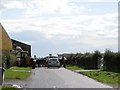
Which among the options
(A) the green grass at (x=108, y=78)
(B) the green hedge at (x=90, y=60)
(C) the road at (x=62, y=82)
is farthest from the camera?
(B) the green hedge at (x=90, y=60)

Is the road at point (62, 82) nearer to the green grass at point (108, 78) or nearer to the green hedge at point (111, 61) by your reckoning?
the green grass at point (108, 78)

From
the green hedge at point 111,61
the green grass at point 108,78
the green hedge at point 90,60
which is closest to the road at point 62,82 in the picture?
the green grass at point 108,78

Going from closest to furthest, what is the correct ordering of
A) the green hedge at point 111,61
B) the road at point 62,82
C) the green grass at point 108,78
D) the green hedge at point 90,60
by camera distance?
1. the road at point 62,82
2. the green grass at point 108,78
3. the green hedge at point 111,61
4. the green hedge at point 90,60

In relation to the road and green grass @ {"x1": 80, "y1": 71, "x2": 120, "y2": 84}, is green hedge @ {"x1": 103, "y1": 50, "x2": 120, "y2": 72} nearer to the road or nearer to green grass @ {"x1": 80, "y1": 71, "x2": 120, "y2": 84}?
green grass @ {"x1": 80, "y1": 71, "x2": 120, "y2": 84}

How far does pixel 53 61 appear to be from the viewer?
6600 centimetres

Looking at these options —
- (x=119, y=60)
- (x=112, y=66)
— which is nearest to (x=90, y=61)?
(x=112, y=66)

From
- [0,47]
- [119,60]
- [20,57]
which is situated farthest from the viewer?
[20,57]

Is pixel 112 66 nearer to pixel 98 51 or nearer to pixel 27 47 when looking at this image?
pixel 98 51

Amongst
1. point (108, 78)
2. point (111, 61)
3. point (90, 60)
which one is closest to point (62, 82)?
point (108, 78)

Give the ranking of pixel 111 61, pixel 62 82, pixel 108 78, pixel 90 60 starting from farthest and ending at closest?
pixel 90 60, pixel 111 61, pixel 108 78, pixel 62 82

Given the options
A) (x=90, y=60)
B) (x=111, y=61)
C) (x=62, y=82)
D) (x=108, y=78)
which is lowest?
(x=62, y=82)

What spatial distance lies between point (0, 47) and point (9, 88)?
24915 mm

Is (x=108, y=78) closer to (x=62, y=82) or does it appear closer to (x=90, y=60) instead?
(x=62, y=82)

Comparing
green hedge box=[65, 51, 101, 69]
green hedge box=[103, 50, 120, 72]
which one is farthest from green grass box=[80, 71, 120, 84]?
green hedge box=[65, 51, 101, 69]
